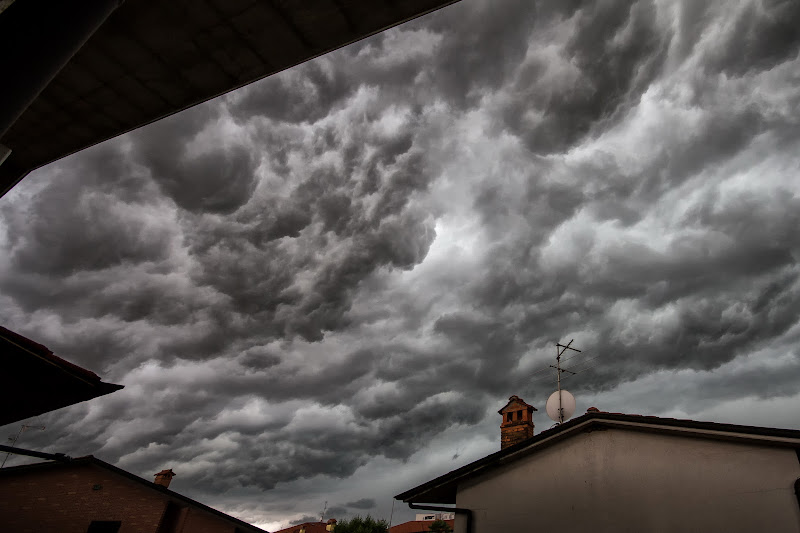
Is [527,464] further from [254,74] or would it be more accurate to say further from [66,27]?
[66,27]

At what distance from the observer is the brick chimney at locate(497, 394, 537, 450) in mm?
12820

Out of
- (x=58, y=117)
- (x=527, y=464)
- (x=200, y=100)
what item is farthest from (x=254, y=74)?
(x=527, y=464)

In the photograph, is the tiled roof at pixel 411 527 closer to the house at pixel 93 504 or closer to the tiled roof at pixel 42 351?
the house at pixel 93 504

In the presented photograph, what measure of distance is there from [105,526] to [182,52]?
19.5 metres

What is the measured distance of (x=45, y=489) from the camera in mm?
16266

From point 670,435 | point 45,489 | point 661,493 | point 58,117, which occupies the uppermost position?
point 58,117

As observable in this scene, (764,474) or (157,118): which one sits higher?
(157,118)

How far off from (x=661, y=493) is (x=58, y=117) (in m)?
11.9

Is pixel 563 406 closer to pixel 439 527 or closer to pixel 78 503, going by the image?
pixel 78 503

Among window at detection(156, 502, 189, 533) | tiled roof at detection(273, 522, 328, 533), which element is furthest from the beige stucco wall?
tiled roof at detection(273, 522, 328, 533)

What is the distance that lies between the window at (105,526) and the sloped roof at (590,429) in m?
12.6

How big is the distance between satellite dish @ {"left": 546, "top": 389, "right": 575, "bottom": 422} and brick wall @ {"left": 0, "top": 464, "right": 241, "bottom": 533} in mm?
14622

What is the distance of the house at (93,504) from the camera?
51.5 feet

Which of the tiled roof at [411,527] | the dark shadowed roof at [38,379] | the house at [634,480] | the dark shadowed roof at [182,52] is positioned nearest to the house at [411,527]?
the tiled roof at [411,527]
